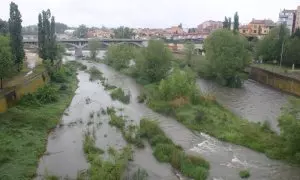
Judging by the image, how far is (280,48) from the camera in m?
41.7

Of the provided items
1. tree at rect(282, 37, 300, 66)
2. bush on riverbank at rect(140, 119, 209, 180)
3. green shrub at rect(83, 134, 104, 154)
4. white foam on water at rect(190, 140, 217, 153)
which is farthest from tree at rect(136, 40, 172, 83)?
green shrub at rect(83, 134, 104, 154)

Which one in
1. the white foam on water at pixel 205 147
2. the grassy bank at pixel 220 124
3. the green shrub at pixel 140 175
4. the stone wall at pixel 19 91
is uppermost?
the stone wall at pixel 19 91

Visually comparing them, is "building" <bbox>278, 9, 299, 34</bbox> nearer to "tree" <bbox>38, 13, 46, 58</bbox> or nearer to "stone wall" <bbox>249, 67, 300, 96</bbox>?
"stone wall" <bbox>249, 67, 300, 96</bbox>

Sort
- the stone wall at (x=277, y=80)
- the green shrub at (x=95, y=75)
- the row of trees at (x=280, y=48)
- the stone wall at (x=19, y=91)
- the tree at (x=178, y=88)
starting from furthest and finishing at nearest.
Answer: the green shrub at (x=95, y=75)
the row of trees at (x=280, y=48)
the stone wall at (x=277, y=80)
the tree at (x=178, y=88)
the stone wall at (x=19, y=91)

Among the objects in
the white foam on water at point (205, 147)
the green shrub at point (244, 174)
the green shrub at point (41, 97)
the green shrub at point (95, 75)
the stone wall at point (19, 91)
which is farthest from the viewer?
the green shrub at point (95, 75)

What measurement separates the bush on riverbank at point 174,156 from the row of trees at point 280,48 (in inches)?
1030

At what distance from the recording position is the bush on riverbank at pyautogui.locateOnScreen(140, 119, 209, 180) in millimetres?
14462

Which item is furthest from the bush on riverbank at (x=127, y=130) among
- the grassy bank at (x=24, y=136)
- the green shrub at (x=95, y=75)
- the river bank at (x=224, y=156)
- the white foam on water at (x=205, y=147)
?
the green shrub at (x=95, y=75)

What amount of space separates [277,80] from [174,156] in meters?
23.0

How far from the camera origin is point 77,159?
53.0ft

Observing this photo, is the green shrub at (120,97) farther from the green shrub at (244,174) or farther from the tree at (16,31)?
the green shrub at (244,174)

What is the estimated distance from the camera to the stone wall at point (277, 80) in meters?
31.2

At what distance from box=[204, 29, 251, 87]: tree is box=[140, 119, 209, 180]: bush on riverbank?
18.4 meters

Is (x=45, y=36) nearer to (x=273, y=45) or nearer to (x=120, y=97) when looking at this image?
(x=120, y=97)
